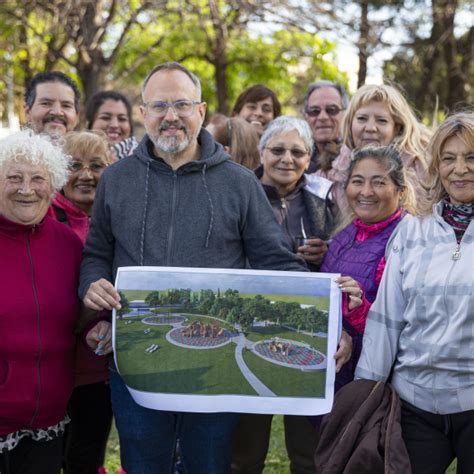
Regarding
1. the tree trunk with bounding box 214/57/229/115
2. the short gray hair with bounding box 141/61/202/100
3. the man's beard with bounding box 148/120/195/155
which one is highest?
the tree trunk with bounding box 214/57/229/115

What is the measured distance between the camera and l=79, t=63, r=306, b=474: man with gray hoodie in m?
3.29

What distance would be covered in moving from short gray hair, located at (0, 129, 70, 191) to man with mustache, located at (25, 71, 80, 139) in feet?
Result: 5.07

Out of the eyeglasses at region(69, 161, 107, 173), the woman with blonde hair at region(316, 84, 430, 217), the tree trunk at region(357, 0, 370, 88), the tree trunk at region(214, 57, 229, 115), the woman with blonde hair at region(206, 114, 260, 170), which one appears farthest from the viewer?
the tree trunk at region(214, 57, 229, 115)

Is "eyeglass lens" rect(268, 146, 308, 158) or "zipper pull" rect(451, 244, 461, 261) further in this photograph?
"eyeglass lens" rect(268, 146, 308, 158)

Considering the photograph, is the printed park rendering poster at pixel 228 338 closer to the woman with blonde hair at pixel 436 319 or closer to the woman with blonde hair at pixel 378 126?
the woman with blonde hair at pixel 436 319

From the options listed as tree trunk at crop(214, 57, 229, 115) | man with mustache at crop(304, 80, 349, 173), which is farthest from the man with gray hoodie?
tree trunk at crop(214, 57, 229, 115)

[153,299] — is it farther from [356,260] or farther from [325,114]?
[325,114]

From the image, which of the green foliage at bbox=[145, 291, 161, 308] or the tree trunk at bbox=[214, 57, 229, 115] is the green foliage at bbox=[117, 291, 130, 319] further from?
the tree trunk at bbox=[214, 57, 229, 115]

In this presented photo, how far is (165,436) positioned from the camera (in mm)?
3371

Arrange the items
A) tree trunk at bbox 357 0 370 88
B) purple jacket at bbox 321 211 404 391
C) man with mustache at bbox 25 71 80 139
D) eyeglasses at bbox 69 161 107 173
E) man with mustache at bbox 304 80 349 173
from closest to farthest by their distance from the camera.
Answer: purple jacket at bbox 321 211 404 391
eyeglasses at bbox 69 161 107 173
man with mustache at bbox 25 71 80 139
man with mustache at bbox 304 80 349 173
tree trunk at bbox 357 0 370 88

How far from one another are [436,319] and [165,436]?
1.42 metres

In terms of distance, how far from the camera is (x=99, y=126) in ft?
19.1

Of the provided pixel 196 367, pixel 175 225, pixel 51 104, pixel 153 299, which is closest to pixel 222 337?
pixel 196 367

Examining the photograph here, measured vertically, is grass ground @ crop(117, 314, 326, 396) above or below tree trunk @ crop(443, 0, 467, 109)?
below
